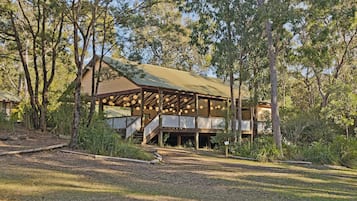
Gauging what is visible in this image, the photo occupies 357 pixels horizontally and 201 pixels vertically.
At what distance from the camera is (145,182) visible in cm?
744

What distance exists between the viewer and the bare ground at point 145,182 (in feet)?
19.9

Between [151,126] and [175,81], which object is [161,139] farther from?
[175,81]

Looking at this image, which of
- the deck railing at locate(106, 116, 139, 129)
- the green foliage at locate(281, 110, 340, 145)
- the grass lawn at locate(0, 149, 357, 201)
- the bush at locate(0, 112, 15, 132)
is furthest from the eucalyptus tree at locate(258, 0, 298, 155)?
the bush at locate(0, 112, 15, 132)

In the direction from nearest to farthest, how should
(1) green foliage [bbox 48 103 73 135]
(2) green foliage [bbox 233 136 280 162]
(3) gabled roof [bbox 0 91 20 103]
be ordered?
(2) green foliage [bbox 233 136 280 162]
(1) green foliage [bbox 48 103 73 135]
(3) gabled roof [bbox 0 91 20 103]

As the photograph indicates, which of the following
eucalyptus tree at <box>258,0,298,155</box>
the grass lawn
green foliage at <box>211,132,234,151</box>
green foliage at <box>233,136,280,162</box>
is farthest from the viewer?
green foliage at <box>211,132,234,151</box>

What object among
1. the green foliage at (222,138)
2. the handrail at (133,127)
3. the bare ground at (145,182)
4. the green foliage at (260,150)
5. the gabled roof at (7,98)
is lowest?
the bare ground at (145,182)

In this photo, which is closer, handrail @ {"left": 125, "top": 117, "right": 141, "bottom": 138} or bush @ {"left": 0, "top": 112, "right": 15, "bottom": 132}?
bush @ {"left": 0, "top": 112, "right": 15, "bottom": 132}

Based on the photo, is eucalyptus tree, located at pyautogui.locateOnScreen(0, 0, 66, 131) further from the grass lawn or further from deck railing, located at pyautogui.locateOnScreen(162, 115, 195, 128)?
deck railing, located at pyautogui.locateOnScreen(162, 115, 195, 128)

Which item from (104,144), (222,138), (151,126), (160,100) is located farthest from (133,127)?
(104,144)

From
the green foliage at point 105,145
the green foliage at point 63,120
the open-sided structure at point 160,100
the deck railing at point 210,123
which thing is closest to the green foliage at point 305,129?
the open-sided structure at point 160,100

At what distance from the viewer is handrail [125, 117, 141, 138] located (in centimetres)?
1901

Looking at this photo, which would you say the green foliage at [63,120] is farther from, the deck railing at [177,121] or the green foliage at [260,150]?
the green foliage at [260,150]

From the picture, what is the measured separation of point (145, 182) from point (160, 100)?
41.0 feet

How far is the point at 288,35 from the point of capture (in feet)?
52.1
